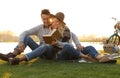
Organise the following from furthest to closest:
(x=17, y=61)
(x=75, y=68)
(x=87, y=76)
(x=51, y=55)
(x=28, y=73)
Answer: (x=51, y=55)
(x=17, y=61)
(x=75, y=68)
(x=28, y=73)
(x=87, y=76)

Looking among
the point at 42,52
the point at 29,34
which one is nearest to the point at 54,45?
the point at 42,52

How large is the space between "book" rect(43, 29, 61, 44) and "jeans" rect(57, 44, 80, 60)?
374mm

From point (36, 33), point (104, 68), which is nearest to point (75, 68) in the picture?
point (104, 68)

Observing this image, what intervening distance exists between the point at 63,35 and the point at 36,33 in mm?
587

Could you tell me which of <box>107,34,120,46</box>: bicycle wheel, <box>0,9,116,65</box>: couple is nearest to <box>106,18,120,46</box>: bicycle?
<box>107,34,120,46</box>: bicycle wheel

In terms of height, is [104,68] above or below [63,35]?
below

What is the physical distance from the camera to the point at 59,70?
585 centimetres

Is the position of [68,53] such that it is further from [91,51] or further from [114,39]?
[114,39]

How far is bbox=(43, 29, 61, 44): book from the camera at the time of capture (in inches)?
246

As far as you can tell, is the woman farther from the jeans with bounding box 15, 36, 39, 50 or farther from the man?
the jeans with bounding box 15, 36, 39, 50

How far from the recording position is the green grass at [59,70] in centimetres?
531

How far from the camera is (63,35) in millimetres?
6852

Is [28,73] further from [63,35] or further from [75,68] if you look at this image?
[63,35]

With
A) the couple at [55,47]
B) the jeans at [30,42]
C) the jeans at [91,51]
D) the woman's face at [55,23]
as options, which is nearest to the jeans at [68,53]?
the couple at [55,47]
